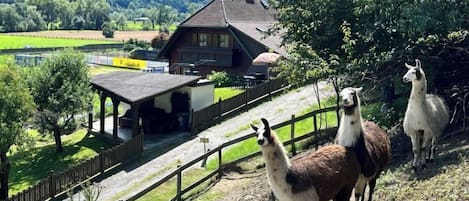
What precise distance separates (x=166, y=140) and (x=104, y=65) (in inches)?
1880

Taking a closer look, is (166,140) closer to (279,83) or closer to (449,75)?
(279,83)

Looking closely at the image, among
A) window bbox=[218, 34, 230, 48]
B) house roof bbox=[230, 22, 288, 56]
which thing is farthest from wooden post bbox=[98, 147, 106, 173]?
window bbox=[218, 34, 230, 48]

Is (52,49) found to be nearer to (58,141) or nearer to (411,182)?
(58,141)

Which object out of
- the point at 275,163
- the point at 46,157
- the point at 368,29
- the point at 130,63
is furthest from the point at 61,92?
the point at 130,63

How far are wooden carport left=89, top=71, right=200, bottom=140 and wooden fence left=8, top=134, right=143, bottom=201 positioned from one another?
1600 millimetres

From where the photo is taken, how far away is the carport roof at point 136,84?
25.2m

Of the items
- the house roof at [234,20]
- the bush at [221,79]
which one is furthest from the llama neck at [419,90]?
the house roof at [234,20]

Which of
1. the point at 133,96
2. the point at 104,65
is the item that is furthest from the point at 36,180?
the point at 104,65

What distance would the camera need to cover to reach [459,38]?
1491 centimetres

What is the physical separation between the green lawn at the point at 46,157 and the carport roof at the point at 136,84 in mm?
2615

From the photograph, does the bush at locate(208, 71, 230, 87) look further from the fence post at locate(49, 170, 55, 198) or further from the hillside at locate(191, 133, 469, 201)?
the hillside at locate(191, 133, 469, 201)

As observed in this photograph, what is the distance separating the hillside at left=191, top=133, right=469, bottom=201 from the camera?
33.9 feet

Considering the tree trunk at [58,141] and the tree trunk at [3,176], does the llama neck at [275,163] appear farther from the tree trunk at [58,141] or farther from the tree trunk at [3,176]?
the tree trunk at [58,141]

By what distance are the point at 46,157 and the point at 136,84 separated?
5.19 m
